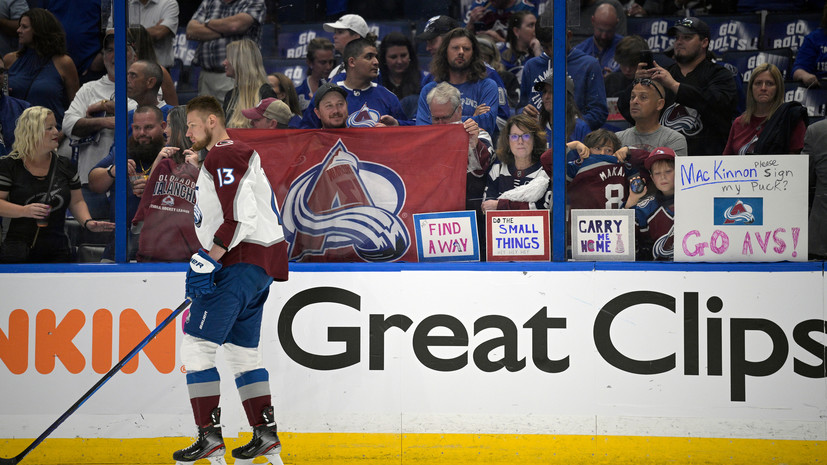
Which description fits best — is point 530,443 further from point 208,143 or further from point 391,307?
point 208,143

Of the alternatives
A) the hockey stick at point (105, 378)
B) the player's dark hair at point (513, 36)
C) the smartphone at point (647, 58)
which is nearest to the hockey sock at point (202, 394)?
the hockey stick at point (105, 378)

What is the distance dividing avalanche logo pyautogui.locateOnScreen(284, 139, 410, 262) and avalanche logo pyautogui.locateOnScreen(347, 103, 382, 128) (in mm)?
155

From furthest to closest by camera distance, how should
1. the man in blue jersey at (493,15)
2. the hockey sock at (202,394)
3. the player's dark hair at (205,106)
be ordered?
1. the man in blue jersey at (493,15)
2. the player's dark hair at (205,106)
3. the hockey sock at (202,394)

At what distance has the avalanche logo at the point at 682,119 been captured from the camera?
3.98m

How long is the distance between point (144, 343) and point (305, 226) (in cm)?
103

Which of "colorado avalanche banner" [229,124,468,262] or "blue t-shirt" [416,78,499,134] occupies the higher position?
"blue t-shirt" [416,78,499,134]

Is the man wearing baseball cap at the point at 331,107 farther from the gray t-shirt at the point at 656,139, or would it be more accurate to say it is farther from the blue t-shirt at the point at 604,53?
the gray t-shirt at the point at 656,139

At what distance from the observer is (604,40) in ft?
13.7

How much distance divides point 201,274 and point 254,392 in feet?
1.99

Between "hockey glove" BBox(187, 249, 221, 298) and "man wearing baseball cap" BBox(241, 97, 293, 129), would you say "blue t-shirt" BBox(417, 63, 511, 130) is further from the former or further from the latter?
→ "hockey glove" BBox(187, 249, 221, 298)

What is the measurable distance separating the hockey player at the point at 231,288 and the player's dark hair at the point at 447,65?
4.14 ft

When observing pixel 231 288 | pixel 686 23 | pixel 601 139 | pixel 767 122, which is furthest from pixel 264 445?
pixel 686 23

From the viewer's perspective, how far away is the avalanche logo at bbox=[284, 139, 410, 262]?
13.4 feet

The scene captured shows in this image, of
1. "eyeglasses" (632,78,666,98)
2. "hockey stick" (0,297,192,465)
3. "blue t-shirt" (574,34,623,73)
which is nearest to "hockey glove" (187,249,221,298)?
"hockey stick" (0,297,192,465)
